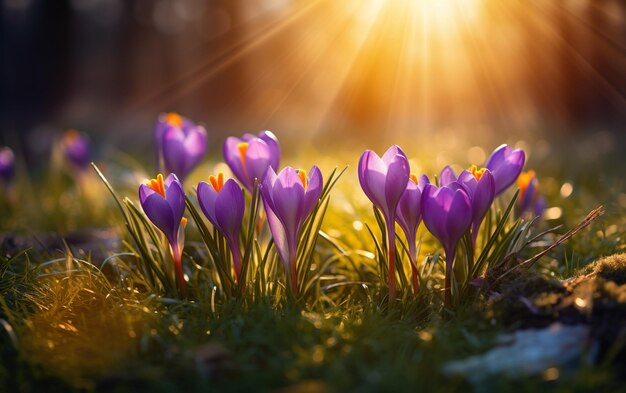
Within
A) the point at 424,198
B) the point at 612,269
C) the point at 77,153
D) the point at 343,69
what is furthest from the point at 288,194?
the point at 343,69

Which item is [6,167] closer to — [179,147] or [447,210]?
[179,147]

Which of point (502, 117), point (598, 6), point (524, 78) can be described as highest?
point (598, 6)

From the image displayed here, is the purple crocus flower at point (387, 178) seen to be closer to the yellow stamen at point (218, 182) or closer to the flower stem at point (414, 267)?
the flower stem at point (414, 267)

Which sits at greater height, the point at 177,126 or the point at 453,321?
the point at 177,126

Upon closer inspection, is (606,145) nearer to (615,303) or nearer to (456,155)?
(456,155)

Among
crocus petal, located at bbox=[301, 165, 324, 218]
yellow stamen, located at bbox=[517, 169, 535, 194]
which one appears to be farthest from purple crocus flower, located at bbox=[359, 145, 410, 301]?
yellow stamen, located at bbox=[517, 169, 535, 194]

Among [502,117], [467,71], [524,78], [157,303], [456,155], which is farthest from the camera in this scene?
[467,71]

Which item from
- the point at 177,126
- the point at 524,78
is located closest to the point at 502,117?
the point at 524,78
